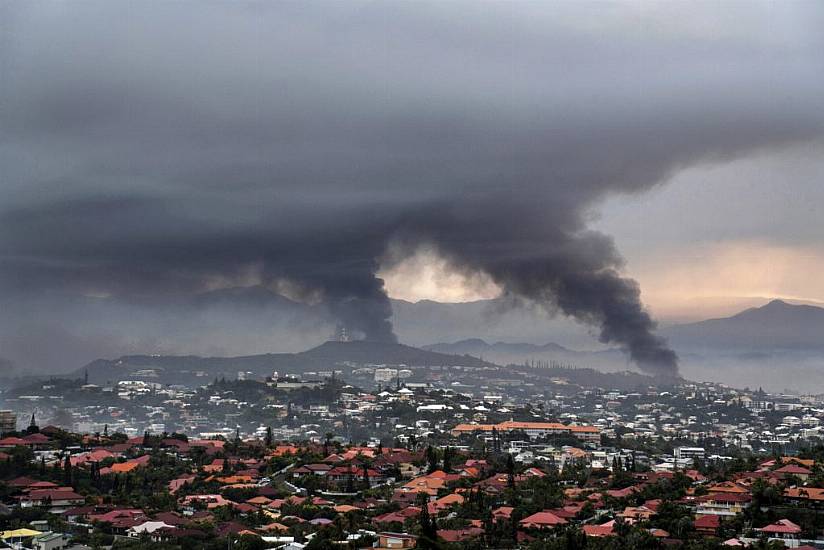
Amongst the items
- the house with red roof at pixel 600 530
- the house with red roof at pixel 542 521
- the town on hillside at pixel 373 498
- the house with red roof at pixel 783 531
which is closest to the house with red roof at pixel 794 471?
the town on hillside at pixel 373 498

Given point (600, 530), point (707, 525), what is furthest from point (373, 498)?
point (707, 525)

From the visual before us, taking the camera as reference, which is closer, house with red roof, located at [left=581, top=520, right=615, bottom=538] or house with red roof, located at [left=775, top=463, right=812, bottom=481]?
house with red roof, located at [left=581, top=520, right=615, bottom=538]

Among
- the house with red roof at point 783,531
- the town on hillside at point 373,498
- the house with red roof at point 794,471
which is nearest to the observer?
the house with red roof at point 783,531

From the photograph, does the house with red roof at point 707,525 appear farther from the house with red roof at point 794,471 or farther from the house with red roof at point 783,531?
the house with red roof at point 794,471

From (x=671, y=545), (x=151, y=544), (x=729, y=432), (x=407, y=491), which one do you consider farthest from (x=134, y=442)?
(x=729, y=432)

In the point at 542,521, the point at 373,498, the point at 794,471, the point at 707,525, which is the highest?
the point at 794,471

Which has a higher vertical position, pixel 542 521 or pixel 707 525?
pixel 707 525

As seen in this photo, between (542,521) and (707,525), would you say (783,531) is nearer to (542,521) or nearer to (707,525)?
(707,525)

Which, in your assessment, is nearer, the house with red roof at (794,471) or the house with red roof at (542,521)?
the house with red roof at (542,521)

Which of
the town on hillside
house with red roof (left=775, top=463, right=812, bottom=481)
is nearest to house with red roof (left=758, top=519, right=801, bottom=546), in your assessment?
the town on hillside

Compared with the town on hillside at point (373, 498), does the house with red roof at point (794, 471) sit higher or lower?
higher

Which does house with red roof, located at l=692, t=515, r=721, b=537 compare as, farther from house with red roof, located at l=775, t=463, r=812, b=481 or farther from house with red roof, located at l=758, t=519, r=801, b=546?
house with red roof, located at l=775, t=463, r=812, b=481

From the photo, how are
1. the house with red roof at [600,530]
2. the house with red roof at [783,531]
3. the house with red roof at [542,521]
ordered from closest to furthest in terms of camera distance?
1. the house with red roof at [783,531]
2. the house with red roof at [600,530]
3. the house with red roof at [542,521]

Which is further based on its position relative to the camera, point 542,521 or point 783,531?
point 542,521
